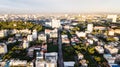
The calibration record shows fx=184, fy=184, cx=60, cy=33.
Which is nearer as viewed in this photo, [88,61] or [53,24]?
[88,61]

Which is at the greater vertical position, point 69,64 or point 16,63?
point 16,63

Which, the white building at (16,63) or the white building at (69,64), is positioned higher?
the white building at (16,63)

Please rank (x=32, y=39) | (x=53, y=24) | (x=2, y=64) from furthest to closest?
(x=53, y=24)
(x=32, y=39)
(x=2, y=64)

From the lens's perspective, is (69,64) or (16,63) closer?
(16,63)

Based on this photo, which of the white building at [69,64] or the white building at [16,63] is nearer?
the white building at [16,63]

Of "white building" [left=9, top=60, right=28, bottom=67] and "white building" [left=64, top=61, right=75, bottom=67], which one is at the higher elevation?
"white building" [left=9, top=60, right=28, bottom=67]

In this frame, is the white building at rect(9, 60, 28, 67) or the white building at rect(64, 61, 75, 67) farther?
the white building at rect(64, 61, 75, 67)

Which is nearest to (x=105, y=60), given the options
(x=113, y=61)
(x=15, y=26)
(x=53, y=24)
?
(x=113, y=61)

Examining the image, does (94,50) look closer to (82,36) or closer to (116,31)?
(82,36)

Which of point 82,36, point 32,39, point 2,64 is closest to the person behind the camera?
point 2,64

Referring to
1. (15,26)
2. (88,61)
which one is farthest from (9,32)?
(88,61)
